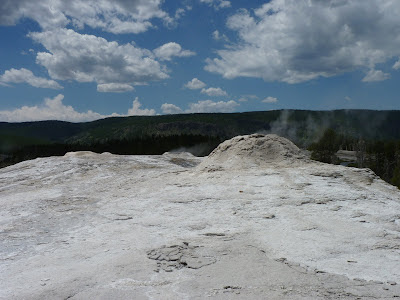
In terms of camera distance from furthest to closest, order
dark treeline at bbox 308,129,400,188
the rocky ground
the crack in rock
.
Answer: dark treeline at bbox 308,129,400,188 → the crack in rock → the rocky ground

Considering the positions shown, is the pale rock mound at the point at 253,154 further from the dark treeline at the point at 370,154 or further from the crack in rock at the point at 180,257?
the dark treeline at the point at 370,154

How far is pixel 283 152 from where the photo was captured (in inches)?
433

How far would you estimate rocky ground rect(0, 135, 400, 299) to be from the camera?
3762 millimetres

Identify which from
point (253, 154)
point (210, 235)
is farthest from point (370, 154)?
point (210, 235)

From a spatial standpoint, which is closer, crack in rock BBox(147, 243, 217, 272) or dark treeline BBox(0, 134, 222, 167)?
crack in rock BBox(147, 243, 217, 272)

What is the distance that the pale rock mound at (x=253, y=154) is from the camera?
1039 centimetres

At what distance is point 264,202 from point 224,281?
345cm

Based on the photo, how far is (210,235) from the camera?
547 centimetres

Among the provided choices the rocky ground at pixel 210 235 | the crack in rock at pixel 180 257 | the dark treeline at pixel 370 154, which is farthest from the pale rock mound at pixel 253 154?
the dark treeline at pixel 370 154

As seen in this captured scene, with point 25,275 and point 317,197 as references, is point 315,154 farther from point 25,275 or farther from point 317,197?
point 25,275

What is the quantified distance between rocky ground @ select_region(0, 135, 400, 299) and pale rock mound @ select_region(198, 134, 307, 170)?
3.7 inches

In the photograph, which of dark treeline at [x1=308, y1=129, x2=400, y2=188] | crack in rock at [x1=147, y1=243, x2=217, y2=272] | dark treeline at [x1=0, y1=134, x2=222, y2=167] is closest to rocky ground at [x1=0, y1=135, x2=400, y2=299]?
crack in rock at [x1=147, y1=243, x2=217, y2=272]

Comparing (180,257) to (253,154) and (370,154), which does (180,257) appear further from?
(370,154)

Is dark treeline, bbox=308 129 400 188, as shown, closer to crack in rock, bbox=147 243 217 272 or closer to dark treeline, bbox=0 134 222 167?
dark treeline, bbox=0 134 222 167
